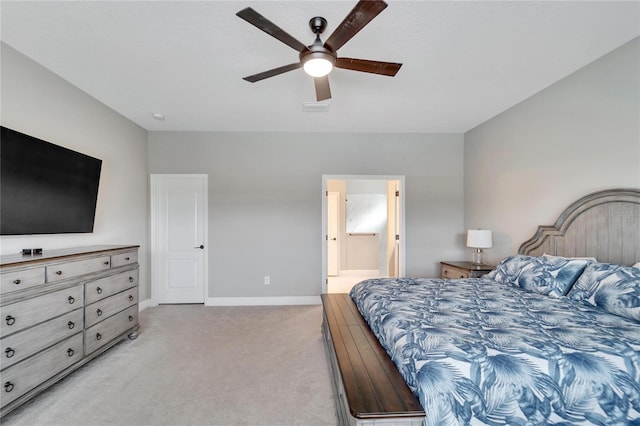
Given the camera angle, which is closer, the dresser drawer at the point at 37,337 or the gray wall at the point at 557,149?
the dresser drawer at the point at 37,337

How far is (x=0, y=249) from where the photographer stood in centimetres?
222

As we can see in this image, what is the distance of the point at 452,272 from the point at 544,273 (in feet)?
5.15

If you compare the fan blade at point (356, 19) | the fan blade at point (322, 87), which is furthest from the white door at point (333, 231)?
the fan blade at point (356, 19)

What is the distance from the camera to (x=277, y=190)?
14.6ft

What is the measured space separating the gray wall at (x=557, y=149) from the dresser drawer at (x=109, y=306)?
14.8 ft

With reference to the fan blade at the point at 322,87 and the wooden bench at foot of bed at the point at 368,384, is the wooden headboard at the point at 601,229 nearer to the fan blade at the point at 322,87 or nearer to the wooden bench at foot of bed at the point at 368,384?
the wooden bench at foot of bed at the point at 368,384

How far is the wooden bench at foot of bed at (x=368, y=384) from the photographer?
1.21m

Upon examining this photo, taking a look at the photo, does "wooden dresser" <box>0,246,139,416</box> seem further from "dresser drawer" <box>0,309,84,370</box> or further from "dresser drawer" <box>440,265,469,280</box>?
"dresser drawer" <box>440,265,469,280</box>

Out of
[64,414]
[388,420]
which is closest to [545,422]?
[388,420]

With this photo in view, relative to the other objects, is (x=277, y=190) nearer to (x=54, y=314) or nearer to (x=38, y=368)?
(x=54, y=314)

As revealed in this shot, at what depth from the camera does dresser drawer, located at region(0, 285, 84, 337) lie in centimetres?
182

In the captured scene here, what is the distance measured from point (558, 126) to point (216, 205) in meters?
4.42

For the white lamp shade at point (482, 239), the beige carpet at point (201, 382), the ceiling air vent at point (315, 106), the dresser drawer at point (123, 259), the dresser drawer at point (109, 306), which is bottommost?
the beige carpet at point (201, 382)

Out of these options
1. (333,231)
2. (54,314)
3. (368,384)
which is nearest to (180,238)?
(54,314)
